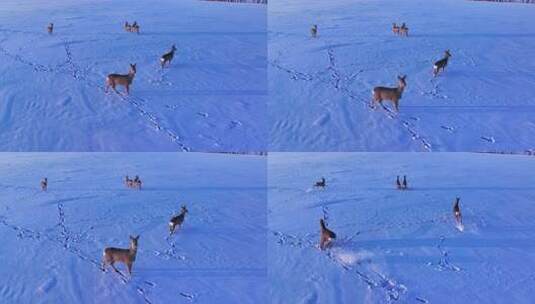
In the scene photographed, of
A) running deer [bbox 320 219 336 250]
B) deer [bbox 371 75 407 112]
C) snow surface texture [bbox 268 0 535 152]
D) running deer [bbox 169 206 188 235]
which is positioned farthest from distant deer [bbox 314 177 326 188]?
running deer [bbox 169 206 188 235]

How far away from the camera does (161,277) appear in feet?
13.6

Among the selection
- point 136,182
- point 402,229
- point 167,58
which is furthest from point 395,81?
point 136,182

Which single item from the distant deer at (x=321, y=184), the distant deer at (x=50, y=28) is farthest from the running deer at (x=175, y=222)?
the distant deer at (x=50, y=28)

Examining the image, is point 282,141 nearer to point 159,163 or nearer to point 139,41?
point 159,163

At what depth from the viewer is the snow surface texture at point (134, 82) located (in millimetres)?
4465

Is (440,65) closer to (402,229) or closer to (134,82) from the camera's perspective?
(402,229)

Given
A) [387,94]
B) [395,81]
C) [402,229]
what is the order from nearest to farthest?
[402,229], [387,94], [395,81]

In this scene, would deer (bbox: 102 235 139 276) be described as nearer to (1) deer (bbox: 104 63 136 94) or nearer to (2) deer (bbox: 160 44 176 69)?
(1) deer (bbox: 104 63 136 94)

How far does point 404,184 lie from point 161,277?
1.73 meters

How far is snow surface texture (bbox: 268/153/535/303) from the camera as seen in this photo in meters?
4.05

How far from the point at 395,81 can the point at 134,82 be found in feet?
5.86

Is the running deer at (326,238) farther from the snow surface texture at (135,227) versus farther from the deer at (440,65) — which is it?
the deer at (440,65)

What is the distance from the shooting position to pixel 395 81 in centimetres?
488

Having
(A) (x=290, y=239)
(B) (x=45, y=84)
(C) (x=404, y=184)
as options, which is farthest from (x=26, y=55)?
(C) (x=404, y=184)
